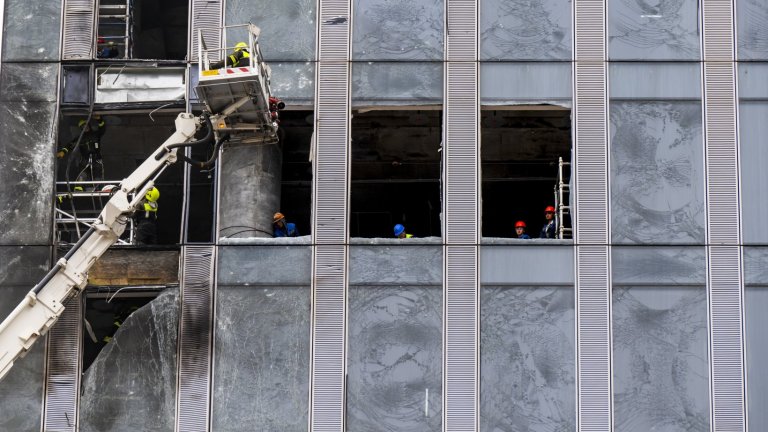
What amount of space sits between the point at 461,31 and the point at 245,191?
18.7ft

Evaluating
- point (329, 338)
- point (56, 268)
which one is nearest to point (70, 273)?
point (56, 268)

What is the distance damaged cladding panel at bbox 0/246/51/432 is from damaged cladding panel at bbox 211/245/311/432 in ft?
11.8

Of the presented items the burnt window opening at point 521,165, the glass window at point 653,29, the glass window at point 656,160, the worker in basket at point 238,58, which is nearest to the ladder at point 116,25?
the worker in basket at point 238,58

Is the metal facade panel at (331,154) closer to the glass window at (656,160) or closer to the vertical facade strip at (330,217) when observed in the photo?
the vertical facade strip at (330,217)

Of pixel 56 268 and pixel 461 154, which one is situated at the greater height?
pixel 461 154

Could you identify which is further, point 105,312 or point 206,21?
point 105,312

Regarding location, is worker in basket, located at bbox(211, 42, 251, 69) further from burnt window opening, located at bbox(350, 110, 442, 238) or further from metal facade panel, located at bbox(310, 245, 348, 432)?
burnt window opening, located at bbox(350, 110, 442, 238)

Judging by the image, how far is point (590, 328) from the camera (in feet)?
87.5

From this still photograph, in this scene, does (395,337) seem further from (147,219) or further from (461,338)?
(147,219)

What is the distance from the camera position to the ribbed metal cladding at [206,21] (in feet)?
92.3

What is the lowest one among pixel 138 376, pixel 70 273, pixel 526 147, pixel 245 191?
pixel 138 376

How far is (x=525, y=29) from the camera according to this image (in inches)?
1104

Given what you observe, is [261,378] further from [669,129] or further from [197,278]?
[669,129]

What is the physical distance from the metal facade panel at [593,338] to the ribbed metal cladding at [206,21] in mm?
8936
